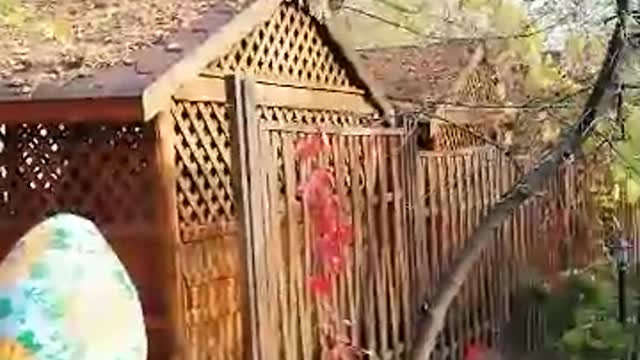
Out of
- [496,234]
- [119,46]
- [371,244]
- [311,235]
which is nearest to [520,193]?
[311,235]

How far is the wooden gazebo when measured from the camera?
20.8 feet

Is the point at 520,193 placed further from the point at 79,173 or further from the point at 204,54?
the point at 79,173

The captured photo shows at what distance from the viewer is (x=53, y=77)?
649 cm

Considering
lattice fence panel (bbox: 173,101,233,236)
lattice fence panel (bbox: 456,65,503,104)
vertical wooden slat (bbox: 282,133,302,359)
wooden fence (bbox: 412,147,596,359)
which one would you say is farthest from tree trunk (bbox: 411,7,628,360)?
lattice fence panel (bbox: 456,65,503,104)

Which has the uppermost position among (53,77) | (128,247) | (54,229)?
(53,77)

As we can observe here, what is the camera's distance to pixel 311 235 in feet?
19.6

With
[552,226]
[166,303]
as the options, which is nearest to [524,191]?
[166,303]

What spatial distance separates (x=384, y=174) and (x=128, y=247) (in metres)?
1.67

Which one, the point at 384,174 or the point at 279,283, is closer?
the point at 279,283

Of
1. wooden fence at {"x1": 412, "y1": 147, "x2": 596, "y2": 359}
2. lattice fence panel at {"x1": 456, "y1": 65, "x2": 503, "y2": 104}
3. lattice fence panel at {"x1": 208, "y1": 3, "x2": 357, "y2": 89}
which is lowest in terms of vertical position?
wooden fence at {"x1": 412, "y1": 147, "x2": 596, "y2": 359}

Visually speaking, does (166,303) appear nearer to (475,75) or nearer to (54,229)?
(54,229)

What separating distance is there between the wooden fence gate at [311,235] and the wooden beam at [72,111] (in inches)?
29.1

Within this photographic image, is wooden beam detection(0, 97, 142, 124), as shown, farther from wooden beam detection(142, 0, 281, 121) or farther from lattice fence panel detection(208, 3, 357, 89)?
lattice fence panel detection(208, 3, 357, 89)

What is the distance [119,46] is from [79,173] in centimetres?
90
